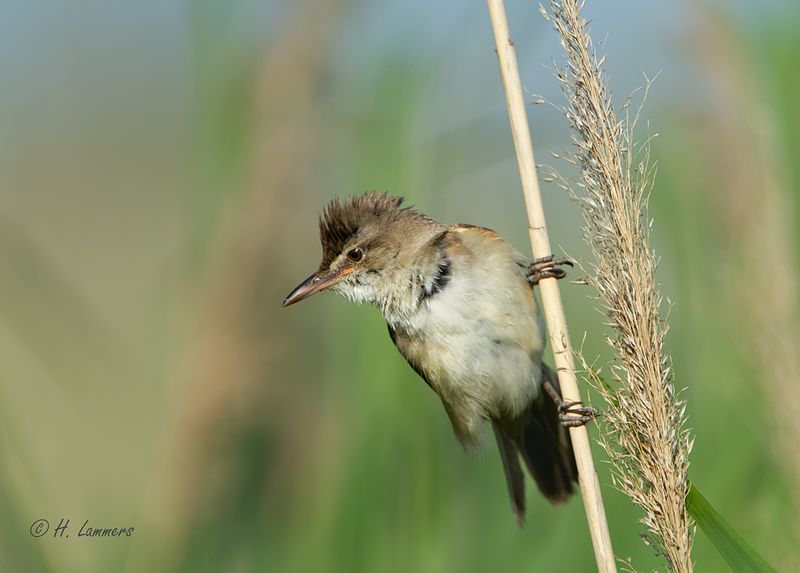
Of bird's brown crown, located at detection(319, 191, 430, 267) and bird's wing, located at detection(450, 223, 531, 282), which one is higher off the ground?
bird's brown crown, located at detection(319, 191, 430, 267)

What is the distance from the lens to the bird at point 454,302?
2859 mm

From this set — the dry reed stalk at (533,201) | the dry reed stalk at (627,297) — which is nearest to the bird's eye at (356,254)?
the dry reed stalk at (533,201)

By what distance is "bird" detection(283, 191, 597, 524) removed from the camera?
286 cm

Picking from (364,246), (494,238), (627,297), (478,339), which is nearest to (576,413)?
(627,297)

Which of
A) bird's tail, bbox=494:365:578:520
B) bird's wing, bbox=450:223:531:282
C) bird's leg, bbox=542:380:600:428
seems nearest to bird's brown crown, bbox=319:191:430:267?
bird's wing, bbox=450:223:531:282

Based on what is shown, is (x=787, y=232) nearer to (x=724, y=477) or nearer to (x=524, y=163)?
(x=724, y=477)

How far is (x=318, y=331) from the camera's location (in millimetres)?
4414

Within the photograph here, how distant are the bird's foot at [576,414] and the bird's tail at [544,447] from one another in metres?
0.87

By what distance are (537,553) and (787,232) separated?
116cm

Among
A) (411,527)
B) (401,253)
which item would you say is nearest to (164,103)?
(401,253)

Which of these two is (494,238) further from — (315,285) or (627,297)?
(627,297)

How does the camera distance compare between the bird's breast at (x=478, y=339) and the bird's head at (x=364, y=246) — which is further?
the bird's head at (x=364, y=246)

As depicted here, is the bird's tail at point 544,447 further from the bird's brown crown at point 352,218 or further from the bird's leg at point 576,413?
the bird's leg at point 576,413

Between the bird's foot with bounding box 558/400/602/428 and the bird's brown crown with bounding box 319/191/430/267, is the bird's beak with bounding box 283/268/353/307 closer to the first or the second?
the bird's brown crown with bounding box 319/191/430/267
